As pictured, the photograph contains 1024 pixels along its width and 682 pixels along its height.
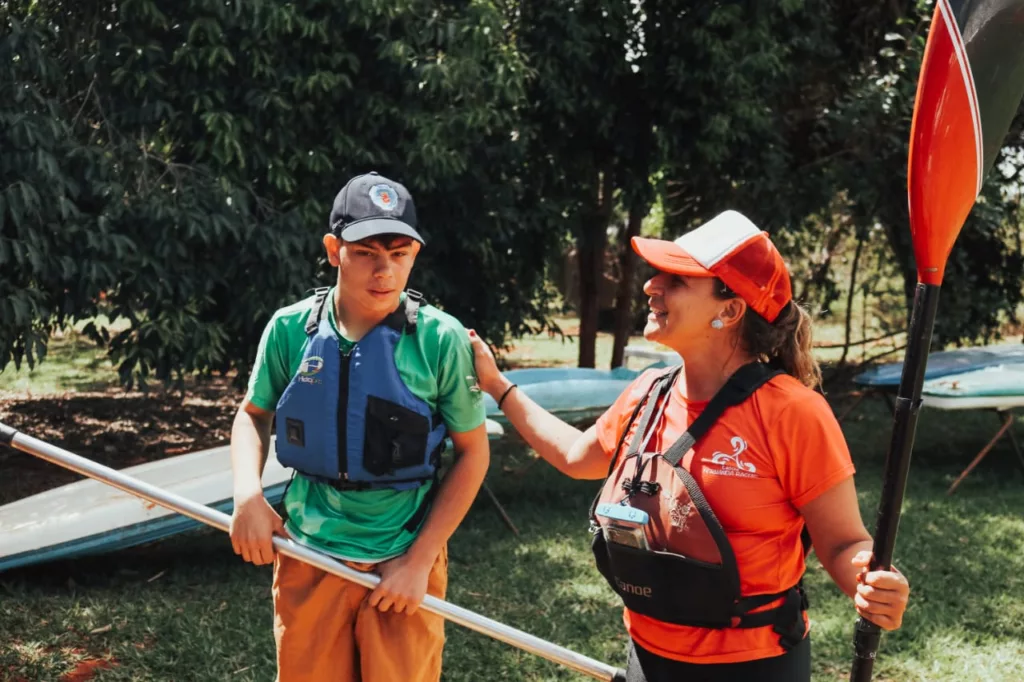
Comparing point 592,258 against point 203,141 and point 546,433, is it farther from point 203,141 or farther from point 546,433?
point 546,433

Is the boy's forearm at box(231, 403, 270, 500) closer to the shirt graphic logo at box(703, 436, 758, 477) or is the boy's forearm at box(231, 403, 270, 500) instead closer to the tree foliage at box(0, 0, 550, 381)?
the shirt graphic logo at box(703, 436, 758, 477)

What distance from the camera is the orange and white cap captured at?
2.19 m

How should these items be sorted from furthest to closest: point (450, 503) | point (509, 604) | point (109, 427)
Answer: point (109, 427) → point (509, 604) → point (450, 503)

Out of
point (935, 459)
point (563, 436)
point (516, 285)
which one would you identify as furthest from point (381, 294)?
point (935, 459)

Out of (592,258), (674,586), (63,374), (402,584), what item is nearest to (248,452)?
(402,584)

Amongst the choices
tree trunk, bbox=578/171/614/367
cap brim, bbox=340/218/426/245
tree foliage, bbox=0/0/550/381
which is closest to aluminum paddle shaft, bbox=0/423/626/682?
cap brim, bbox=340/218/426/245

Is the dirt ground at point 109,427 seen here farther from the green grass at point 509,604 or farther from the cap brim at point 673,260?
the cap brim at point 673,260

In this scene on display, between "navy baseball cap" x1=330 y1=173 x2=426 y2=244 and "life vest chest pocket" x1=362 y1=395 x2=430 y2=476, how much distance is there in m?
0.37

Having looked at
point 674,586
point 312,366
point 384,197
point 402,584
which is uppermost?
point 384,197

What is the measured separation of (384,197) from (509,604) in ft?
10.7

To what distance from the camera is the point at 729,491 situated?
2084 mm

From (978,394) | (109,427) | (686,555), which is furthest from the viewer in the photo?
(109,427)


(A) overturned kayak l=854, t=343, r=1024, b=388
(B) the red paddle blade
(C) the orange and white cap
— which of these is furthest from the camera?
(A) overturned kayak l=854, t=343, r=1024, b=388

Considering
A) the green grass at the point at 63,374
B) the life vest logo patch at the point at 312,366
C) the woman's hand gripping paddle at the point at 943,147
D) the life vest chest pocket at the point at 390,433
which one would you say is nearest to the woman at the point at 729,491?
the woman's hand gripping paddle at the point at 943,147
